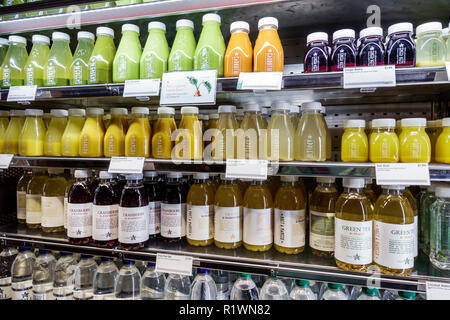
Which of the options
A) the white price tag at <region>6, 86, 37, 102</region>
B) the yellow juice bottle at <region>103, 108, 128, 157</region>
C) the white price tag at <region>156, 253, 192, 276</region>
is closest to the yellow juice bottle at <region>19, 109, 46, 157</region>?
the white price tag at <region>6, 86, 37, 102</region>

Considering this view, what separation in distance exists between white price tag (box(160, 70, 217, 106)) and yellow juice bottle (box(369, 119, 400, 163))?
0.59m

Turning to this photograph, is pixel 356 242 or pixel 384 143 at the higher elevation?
pixel 384 143

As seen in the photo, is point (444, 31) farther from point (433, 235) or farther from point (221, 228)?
point (221, 228)

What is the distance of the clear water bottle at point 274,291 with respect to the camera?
46.2 inches

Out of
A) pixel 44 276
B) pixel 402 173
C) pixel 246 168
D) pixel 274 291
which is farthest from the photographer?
pixel 44 276

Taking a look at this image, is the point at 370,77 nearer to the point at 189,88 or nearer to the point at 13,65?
Answer: the point at 189,88

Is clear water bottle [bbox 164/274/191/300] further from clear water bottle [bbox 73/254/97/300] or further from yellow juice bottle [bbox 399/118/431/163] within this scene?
yellow juice bottle [bbox 399/118/431/163]

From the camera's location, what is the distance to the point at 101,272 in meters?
1.33

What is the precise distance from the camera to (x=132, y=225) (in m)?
1.14

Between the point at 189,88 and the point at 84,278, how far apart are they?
108 cm

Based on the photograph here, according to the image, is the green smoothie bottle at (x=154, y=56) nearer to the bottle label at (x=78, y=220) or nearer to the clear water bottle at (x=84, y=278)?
the bottle label at (x=78, y=220)

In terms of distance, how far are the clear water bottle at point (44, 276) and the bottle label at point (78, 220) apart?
306 millimetres

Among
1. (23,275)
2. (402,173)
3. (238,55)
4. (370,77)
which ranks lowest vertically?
(23,275)

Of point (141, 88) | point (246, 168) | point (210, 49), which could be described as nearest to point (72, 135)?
point (141, 88)
